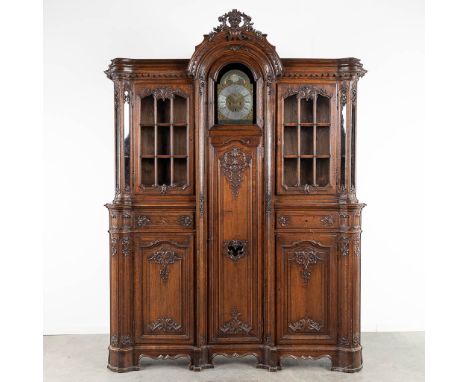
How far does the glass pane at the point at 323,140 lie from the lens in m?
4.59

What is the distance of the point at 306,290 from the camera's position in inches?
171

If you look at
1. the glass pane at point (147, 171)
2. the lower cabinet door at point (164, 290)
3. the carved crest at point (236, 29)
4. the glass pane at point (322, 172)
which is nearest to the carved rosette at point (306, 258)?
the glass pane at point (322, 172)

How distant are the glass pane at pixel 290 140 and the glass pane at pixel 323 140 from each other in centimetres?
20

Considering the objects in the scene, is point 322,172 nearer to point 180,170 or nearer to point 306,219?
point 306,219

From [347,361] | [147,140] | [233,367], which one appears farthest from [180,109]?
[347,361]

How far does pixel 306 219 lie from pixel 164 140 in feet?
4.69

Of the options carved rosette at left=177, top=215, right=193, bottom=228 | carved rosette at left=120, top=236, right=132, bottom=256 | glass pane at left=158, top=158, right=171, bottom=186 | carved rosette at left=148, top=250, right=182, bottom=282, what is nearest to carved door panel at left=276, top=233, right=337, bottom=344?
carved rosette at left=177, top=215, right=193, bottom=228

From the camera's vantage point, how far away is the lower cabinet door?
435cm

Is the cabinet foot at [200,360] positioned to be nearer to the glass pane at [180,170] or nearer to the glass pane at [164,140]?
the glass pane at [180,170]

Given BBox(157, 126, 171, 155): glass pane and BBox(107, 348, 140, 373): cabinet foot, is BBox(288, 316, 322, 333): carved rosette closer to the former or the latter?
BBox(107, 348, 140, 373): cabinet foot

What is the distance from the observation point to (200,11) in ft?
17.0
